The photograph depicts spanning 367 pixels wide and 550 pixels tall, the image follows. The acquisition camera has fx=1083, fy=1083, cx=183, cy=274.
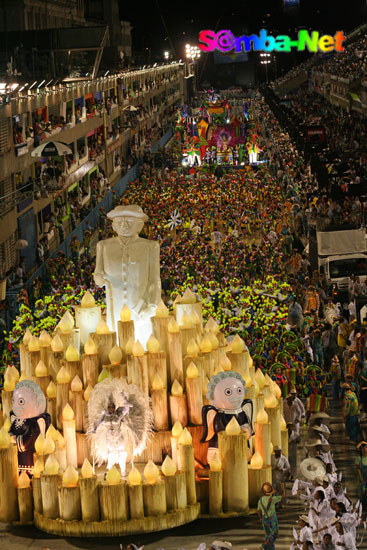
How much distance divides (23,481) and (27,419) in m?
0.81

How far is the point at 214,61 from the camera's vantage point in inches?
5694

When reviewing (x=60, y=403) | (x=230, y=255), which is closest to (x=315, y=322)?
(x=230, y=255)

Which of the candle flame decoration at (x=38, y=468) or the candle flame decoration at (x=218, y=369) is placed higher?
the candle flame decoration at (x=218, y=369)

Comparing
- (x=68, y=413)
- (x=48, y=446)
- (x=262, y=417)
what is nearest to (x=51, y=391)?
(x=68, y=413)

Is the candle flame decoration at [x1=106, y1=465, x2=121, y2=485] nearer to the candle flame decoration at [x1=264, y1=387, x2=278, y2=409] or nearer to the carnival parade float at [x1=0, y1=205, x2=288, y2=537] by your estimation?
the carnival parade float at [x1=0, y1=205, x2=288, y2=537]

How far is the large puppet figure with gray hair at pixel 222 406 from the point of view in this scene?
1404 centimetres

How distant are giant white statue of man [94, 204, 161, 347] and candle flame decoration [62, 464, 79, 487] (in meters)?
2.84

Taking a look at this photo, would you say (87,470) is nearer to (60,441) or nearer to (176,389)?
(60,441)

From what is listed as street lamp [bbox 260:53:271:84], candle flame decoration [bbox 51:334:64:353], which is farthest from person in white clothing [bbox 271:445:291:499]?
street lamp [bbox 260:53:271:84]

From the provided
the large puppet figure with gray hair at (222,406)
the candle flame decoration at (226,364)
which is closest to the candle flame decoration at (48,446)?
the large puppet figure with gray hair at (222,406)

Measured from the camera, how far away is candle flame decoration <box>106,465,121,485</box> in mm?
13344

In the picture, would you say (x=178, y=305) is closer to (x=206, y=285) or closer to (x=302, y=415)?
(x=302, y=415)

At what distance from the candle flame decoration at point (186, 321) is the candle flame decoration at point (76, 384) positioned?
1810 millimetres

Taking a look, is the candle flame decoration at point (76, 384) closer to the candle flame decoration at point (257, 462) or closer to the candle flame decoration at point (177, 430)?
the candle flame decoration at point (177, 430)
